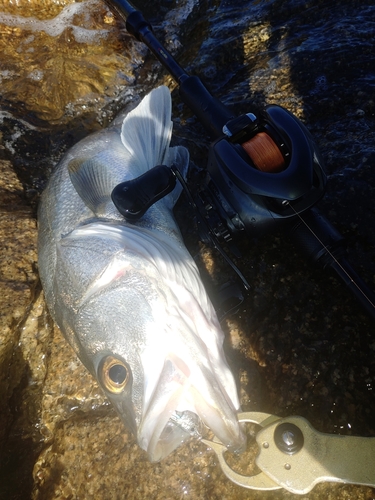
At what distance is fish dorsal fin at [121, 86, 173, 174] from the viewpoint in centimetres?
312

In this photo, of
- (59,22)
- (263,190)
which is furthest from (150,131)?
(59,22)

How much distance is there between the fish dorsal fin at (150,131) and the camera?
312cm

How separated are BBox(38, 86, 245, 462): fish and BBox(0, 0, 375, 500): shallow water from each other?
1.26 feet

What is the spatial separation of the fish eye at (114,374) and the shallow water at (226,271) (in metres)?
0.63

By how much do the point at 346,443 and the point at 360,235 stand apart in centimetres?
137

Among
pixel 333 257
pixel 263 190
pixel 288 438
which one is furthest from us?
pixel 333 257

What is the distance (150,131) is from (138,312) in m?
1.84

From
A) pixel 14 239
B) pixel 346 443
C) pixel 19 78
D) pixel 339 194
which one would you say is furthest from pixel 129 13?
pixel 346 443

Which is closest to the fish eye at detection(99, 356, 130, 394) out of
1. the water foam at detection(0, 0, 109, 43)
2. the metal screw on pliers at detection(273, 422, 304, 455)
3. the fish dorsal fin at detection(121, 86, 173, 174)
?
the metal screw on pliers at detection(273, 422, 304, 455)

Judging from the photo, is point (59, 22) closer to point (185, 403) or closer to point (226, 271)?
point (226, 271)

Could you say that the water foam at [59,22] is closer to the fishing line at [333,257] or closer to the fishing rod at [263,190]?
the fishing rod at [263,190]

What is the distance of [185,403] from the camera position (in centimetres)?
185

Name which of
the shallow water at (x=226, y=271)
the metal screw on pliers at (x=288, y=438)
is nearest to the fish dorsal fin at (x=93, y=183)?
the shallow water at (x=226, y=271)

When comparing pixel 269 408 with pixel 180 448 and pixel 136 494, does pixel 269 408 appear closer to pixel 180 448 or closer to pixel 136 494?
pixel 180 448
